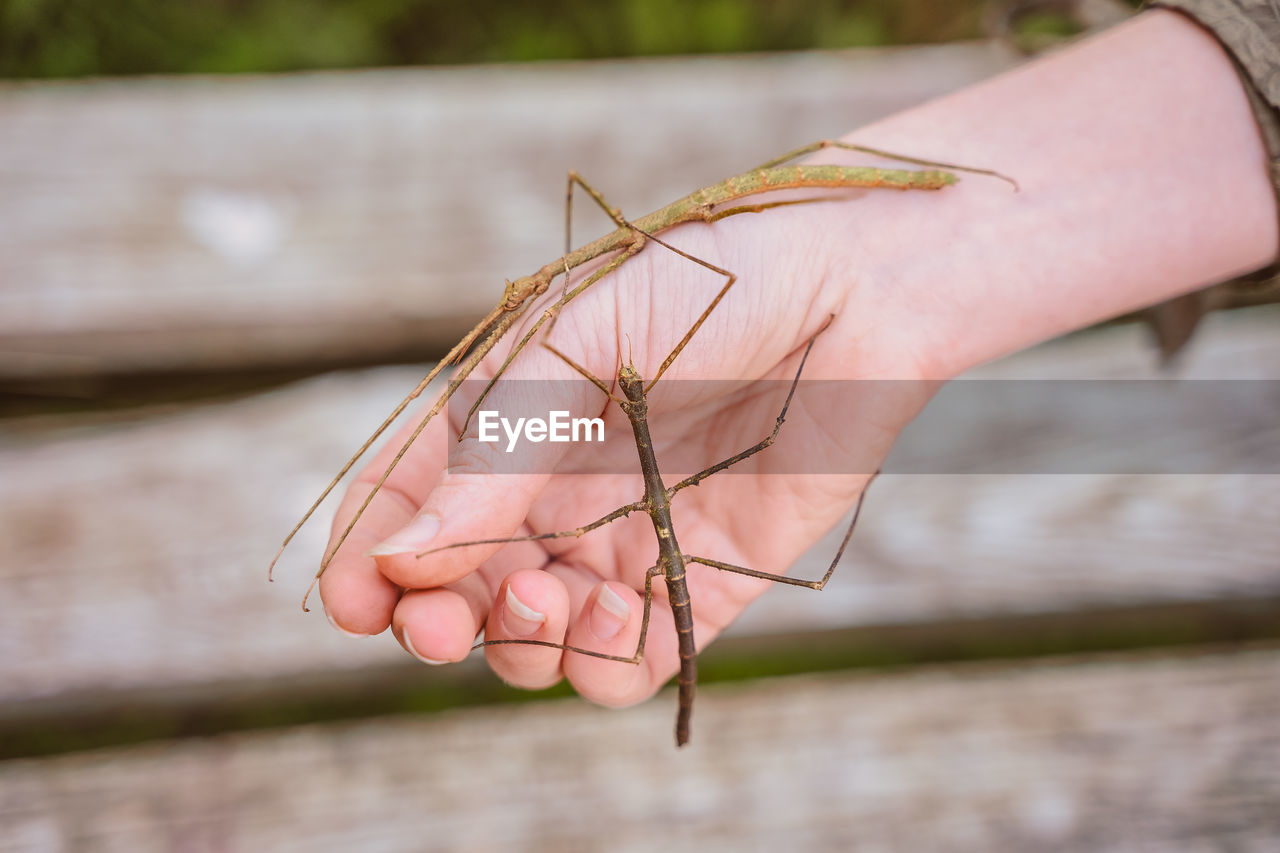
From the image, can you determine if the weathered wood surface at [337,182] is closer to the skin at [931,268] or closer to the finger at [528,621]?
the skin at [931,268]

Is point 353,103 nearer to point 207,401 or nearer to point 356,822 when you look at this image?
point 207,401

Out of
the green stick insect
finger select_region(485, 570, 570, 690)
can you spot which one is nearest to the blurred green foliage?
the green stick insect

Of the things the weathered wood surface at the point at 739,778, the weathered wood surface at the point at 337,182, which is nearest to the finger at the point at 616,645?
the weathered wood surface at the point at 739,778

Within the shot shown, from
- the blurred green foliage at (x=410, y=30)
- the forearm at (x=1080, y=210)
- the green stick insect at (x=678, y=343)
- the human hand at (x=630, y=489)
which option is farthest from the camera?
the blurred green foliage at (x=410, y=30)

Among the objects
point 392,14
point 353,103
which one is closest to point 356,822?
point 353,103

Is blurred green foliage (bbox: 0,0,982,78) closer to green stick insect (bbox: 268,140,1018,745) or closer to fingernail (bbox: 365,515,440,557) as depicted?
green stick insect (bbox: 268,140,1018,745)

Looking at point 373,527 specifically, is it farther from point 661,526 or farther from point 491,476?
point 661,526

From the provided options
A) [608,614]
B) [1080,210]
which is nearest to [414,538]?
[608,614]
